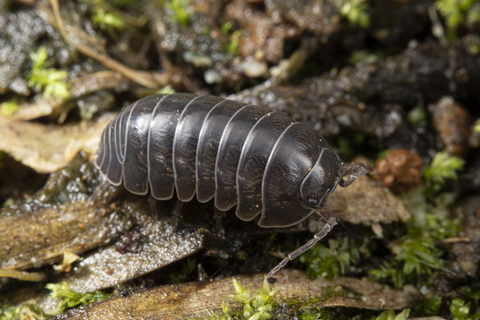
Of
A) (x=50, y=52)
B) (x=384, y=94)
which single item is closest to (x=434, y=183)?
(x=384, y=94)

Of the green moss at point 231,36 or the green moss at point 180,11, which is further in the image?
the green moss at point 180,11

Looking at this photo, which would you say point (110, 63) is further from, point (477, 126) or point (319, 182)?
point (477, 126)

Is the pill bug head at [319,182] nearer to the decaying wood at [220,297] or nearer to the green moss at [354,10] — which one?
the decaying wood at [220,297]

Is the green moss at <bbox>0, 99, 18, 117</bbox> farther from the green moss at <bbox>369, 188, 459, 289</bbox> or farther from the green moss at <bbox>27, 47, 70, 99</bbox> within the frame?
the green moss at <bbox>369, 188, 459, 289</bbox>

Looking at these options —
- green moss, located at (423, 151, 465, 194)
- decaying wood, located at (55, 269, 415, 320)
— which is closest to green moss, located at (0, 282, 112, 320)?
decaying wood, located at (55, 269, 415, 320)

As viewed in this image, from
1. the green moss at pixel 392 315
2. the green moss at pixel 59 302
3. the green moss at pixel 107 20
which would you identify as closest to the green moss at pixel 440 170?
the green moss at pixel 392 315
